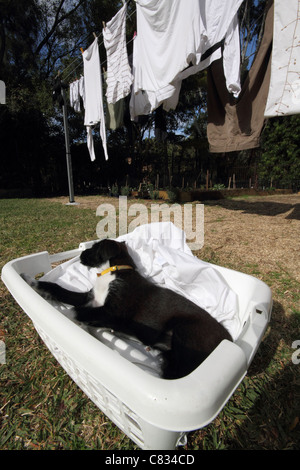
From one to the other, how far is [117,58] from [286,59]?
2.70 m

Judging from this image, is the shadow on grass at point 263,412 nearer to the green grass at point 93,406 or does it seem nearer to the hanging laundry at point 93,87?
the green grass at point 93,406

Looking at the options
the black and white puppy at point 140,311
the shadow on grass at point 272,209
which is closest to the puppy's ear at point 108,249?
the black and white puppy at point 140,311

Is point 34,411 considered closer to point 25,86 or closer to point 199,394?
point 199,394

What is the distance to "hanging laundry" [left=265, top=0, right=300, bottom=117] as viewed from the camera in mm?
1927

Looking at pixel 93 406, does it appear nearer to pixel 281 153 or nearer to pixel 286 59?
pixel 286 59

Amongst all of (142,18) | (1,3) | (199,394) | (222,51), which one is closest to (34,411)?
(199,394)

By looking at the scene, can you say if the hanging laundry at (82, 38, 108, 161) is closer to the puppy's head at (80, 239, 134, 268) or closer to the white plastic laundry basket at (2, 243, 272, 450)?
the puppy's head at (80, 239, 134, 268)

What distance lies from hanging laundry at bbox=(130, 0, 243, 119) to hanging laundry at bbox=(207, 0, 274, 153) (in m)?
0.36

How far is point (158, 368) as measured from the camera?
43.5 inches

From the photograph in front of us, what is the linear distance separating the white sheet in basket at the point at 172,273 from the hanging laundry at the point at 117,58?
277cm

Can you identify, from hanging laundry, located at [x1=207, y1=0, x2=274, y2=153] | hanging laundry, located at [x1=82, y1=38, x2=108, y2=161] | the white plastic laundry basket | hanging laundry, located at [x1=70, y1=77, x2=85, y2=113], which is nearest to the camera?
the white plastic laundry basket

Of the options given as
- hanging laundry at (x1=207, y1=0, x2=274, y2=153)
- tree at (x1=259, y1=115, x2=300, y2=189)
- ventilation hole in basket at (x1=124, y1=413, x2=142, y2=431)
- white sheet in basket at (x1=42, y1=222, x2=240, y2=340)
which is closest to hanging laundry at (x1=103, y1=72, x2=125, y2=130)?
hanging laundry at (x1=207, y1=0, x2=274, y2=153)

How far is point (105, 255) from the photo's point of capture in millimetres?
1576

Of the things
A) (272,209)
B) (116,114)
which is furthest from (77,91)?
(272,209)
